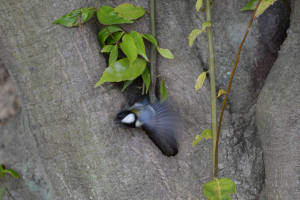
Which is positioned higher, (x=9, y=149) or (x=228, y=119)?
(x=228, y=119)

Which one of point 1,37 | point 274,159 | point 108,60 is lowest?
point 274,159

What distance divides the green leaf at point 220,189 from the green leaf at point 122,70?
18.3 inches

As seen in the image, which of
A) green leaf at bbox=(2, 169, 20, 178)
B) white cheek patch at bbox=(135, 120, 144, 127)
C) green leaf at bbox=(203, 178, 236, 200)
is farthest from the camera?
green leaf at bbox=(2, 169, 20, 178)

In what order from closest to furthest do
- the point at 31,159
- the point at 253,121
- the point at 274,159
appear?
→ the point at 274,159
the point at 253,121
the point at 31,159

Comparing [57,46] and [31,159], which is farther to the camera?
[31,159]

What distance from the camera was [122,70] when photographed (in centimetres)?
90

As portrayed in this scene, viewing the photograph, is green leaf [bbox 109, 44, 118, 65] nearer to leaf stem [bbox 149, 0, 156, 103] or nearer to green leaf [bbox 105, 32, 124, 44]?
green leaf [bbox 105, 32, 124, 44]

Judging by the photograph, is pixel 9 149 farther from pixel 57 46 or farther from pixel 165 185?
pixel 165 185

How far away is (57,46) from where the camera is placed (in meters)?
0.94

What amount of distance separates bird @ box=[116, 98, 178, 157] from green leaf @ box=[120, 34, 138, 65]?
243mm

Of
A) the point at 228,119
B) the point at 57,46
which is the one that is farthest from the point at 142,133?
the point at 57,46

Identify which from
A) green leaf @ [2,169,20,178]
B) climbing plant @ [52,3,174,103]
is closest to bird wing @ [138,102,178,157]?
climbing plant @ [52,3,174,103]

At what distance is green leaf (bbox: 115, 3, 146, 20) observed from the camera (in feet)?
3.00

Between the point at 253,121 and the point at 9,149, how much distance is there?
1.42m
